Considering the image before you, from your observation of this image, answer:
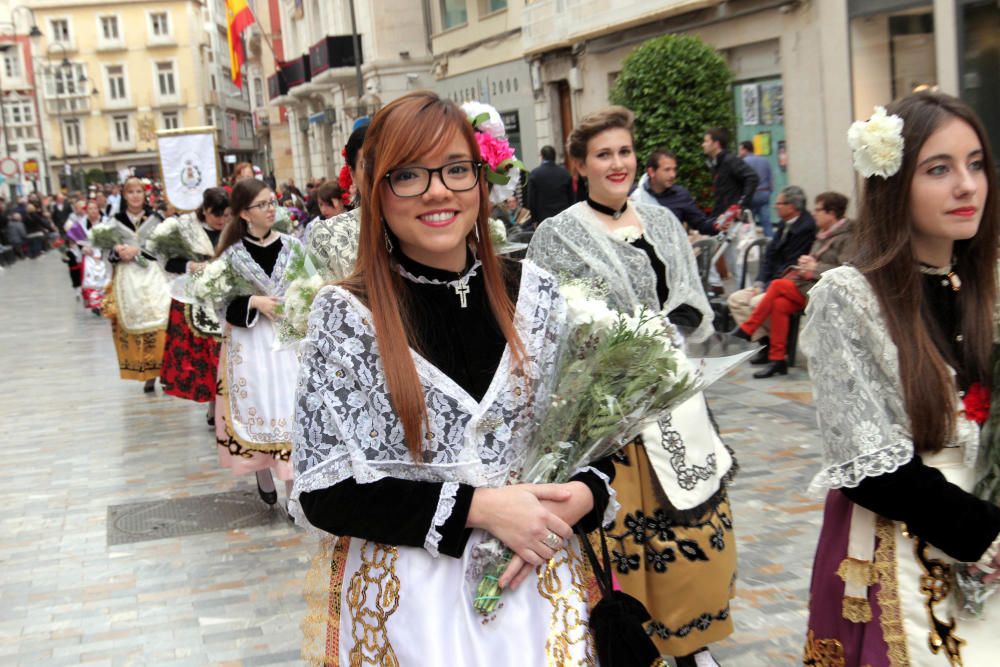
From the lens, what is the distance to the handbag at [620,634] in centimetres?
245

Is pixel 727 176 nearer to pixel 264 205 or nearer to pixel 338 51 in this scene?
pixel 264 205

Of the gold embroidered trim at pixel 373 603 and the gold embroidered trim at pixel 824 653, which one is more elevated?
the gold embroidered trim at pixel 373 603

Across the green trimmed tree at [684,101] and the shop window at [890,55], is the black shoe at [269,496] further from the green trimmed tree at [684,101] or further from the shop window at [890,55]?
the green trimmed tree at [684,101]

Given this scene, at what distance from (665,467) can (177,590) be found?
2.94m

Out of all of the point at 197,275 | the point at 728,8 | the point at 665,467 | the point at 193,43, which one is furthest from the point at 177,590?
the point at 193,43

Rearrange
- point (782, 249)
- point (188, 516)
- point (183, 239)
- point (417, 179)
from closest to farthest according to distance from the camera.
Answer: point (417, 179), point (188, 516), point (183, 239), point (782, 249)

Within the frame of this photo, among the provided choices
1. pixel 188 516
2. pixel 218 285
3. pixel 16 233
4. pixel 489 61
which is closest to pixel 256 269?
pixel 218 285

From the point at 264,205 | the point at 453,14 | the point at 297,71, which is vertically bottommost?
the point at 264,205

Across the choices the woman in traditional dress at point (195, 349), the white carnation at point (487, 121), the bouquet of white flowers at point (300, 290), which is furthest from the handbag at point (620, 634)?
the woman in traditional dress at point (195, 349)

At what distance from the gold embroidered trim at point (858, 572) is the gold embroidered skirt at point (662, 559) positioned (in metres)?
1.42

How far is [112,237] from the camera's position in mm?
12320

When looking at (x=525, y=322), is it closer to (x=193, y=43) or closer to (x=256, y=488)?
(x=256, y=488)

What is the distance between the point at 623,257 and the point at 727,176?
8990 millimetres

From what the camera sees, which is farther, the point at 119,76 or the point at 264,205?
the point at 119,76
